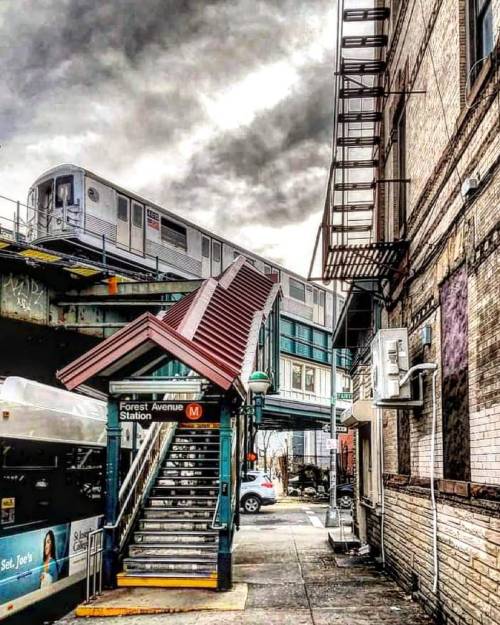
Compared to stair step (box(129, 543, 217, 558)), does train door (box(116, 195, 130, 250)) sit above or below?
above

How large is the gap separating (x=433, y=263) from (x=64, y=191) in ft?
60.2

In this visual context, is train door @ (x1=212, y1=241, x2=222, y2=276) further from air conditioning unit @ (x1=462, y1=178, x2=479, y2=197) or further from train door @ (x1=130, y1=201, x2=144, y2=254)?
air conditioning unit @ (x1=462, y1=178, x2=479, y2=197)

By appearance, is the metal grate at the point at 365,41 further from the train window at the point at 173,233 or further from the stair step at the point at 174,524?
the train window at the point at 173,233

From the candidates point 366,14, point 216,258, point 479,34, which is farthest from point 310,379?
point 479,34

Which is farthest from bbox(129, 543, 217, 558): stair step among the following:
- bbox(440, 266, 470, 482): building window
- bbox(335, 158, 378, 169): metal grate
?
bbox(335, 158, 378, 169): metal grate

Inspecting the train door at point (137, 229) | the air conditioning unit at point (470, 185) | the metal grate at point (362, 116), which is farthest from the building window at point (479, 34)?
the train door at point (137, 229)

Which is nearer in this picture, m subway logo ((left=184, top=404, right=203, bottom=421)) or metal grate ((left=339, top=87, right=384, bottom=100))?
m subway logo ((left=184, top=404, right=203, bottom=421))

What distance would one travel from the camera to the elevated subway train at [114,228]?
25.4 metres

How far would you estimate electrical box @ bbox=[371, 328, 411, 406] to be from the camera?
10727 mm

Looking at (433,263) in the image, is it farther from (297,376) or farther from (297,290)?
(297,376)

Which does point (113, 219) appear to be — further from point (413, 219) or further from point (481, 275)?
point (481, 275)

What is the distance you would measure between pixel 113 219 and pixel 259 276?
7.02 metres

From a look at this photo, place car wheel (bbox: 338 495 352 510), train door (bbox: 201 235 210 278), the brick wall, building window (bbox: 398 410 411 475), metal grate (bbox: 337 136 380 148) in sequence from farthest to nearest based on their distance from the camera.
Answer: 1. car wheel (bbox: 338 495 352 510)
2. train door (bbox: 201 235 210 278)
3. metal grate (bbox: 337 136 380 148)
4. building window (bbox: 398 410 411 475)
5. the brick wall

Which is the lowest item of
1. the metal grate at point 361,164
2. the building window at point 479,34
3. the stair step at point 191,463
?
the stair step at point 191,463
